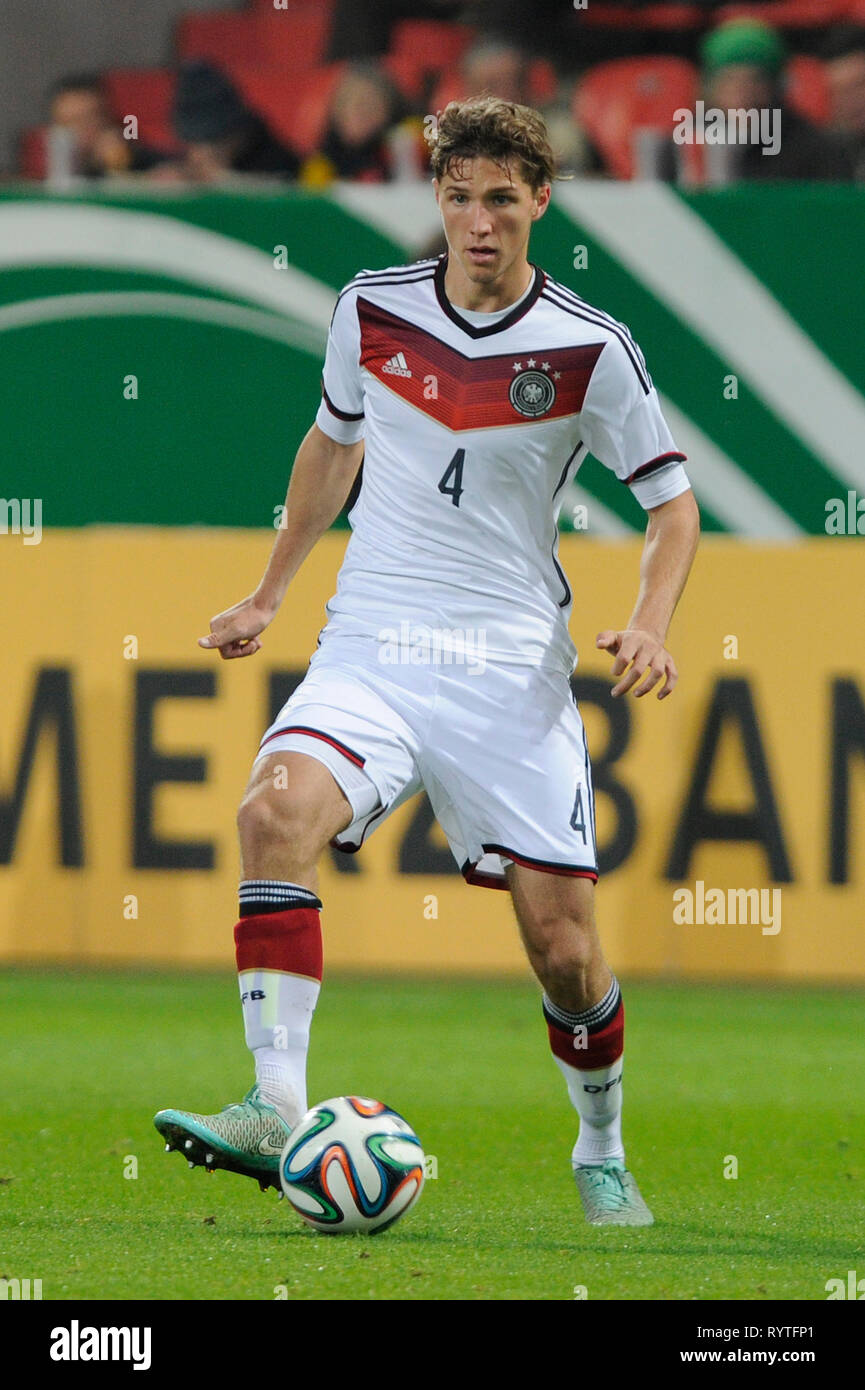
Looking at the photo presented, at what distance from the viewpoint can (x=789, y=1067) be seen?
7184mm

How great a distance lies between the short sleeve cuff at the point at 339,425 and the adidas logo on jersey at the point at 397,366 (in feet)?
0.64

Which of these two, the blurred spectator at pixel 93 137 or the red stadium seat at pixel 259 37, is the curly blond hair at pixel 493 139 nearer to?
the blurred spectator at pixel 93 137

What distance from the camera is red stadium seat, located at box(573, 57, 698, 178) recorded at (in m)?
11.8

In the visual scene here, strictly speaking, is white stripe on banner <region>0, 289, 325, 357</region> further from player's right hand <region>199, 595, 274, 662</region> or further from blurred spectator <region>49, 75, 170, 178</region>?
player's right hand <region>199, 595, 274, 662</region>

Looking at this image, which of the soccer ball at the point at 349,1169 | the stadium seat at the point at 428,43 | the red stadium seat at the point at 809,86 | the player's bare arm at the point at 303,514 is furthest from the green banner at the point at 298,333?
the soccer ball at the point at 349,1169

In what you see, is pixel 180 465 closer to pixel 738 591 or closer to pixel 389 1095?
pixel 738 591

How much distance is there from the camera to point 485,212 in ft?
15.3

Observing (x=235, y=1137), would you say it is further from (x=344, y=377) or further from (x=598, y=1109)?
(x=344, y=377)

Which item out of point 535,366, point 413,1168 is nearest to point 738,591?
point 535,366

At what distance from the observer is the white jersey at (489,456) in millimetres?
4777

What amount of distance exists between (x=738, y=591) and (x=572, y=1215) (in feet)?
14.1

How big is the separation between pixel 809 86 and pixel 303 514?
8208 millimetres
